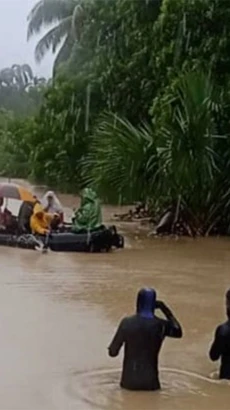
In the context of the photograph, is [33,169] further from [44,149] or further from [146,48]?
[146,48]

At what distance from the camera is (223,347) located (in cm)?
857

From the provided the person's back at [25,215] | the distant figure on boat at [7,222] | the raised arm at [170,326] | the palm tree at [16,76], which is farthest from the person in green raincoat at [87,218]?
the palm tree at [16,76]

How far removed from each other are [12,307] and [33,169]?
2772 cm

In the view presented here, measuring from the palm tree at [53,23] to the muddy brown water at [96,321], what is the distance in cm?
2158

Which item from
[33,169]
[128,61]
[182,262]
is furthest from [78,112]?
[182,262]

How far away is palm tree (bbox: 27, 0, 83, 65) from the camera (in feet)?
132

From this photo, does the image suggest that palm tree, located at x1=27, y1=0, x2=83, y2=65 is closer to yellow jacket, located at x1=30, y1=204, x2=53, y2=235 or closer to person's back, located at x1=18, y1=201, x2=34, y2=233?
person's back, located at x1=18, y1=201, x2=34, y2=233

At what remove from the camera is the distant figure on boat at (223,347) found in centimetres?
852

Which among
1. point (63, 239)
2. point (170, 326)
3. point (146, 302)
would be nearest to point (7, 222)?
point (63, 239)

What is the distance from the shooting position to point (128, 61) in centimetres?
2689

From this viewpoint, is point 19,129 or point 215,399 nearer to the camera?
point 215,399

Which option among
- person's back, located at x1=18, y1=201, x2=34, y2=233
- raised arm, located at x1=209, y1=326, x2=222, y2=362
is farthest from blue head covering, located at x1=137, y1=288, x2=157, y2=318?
person's back, located at x1=18, y1=201, x2=34, y2=233

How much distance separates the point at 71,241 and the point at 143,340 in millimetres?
10037

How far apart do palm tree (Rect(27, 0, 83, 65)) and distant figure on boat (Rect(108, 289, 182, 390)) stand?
31.9 m
